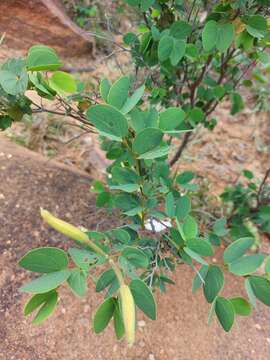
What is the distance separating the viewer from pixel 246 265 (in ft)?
2.41

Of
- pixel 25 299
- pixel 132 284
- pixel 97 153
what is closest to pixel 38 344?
pixel 25 299

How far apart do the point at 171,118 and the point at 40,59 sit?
10.2 inches

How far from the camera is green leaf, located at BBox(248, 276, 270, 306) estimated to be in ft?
2.37

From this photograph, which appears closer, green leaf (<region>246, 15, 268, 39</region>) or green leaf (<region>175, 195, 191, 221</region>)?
green leaf (<region>175, 195, 191, 221</region>)

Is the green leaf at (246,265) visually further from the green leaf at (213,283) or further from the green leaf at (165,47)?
the green leaf at (165,47)

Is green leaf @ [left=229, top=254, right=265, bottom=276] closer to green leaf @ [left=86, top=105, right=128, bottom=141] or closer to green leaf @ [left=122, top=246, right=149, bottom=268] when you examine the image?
green leaf @ [left=122, top=246, right=149, bottom=268]

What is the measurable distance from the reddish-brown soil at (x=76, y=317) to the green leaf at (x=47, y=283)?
0.54 meters

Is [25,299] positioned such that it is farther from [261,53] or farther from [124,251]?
[261,53]

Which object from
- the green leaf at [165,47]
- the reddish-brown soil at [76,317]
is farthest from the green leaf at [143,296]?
the green leaf at [165,47]

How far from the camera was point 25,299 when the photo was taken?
116cm

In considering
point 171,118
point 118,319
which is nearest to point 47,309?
point 118,319

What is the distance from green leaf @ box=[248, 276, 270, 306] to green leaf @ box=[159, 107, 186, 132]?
0.30 m

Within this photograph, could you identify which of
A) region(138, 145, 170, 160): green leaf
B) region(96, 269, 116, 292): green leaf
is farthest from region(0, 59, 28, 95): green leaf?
region(96, 269, 116, 292): green leaf

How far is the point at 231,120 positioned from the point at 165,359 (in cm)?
188
